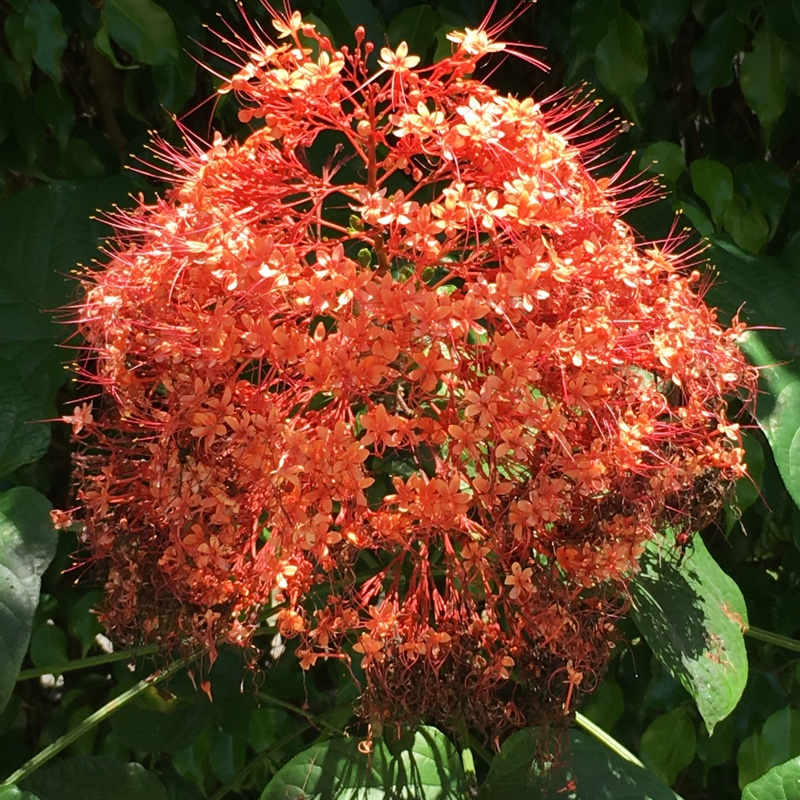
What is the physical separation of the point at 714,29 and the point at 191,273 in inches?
30.3

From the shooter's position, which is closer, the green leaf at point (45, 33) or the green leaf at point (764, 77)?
the green leaf at point (45, 33)

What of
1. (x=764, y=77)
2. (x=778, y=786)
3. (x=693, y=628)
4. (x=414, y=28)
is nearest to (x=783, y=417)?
(x=693, y=628)

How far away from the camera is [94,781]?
90 centimetres

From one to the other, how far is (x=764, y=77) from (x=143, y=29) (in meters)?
0.70

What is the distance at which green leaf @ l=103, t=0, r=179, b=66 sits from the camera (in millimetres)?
1006

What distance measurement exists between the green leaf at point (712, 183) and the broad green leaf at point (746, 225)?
25 mm

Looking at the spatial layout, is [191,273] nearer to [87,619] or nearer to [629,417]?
[629,417]

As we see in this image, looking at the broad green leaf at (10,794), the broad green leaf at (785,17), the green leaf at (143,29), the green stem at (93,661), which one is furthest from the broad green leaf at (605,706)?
the green leaf at (143,29)

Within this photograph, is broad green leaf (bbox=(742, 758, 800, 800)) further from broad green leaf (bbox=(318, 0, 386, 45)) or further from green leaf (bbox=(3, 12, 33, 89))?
green leaf (bbox=(3, 12, 33, 89))

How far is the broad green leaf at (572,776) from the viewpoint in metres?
0.81

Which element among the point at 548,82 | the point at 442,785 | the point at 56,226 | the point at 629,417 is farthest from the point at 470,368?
the point at 548,82

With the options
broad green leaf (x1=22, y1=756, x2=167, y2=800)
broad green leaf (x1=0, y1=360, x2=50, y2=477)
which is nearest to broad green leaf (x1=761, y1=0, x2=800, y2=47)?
broad green leaf (x1=0, y1=360, x2=50, y2=477)

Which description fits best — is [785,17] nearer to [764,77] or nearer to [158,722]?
[764,77]

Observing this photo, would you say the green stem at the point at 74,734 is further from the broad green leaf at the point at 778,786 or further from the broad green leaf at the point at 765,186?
the broad green leaf at the point at 765,186
